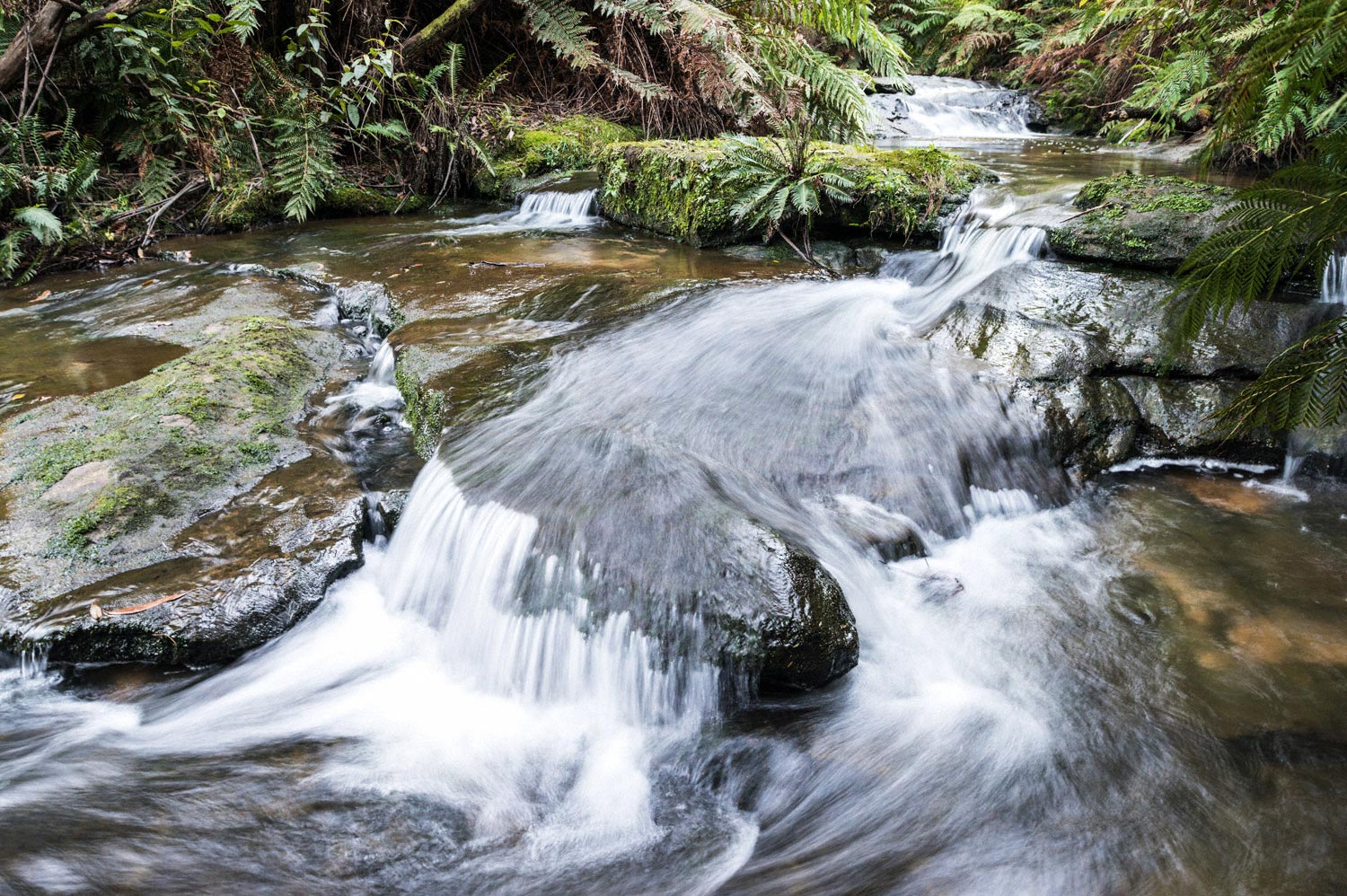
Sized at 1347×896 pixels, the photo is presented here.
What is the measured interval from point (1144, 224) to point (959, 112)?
9.62m

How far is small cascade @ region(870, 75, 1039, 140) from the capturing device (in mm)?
12320

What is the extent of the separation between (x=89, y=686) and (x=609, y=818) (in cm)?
180

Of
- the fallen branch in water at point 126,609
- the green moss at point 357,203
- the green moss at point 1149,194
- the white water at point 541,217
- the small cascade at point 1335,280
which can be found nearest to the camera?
the fallen branch in water at point 126,609

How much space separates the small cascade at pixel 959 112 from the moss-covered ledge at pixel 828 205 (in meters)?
6.42

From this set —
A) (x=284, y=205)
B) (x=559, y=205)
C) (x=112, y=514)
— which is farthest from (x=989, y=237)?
(x=284, y=205)

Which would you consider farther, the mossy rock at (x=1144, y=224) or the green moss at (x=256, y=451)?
the mossy rock at (x=1144, y=224)

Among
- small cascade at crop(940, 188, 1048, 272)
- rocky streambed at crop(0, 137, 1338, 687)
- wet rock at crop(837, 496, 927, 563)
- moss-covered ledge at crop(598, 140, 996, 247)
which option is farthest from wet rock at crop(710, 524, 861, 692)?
moss-covered ledge at crop(598, 140, 996, 247)

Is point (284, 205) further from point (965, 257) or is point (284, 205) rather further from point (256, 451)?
point (965, 257)

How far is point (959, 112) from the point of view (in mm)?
12781

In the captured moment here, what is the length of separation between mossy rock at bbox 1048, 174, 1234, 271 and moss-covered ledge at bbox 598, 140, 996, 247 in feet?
3.39

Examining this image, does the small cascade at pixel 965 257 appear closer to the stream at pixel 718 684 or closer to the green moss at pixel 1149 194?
the green moss at pixel 1149 194

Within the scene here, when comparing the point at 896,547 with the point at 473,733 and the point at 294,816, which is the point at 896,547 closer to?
the point at 473,733

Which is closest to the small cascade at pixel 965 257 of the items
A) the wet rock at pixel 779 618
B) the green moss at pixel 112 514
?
the wet rock at pixel 779 618

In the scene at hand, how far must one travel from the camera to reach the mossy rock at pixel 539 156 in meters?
8.09
